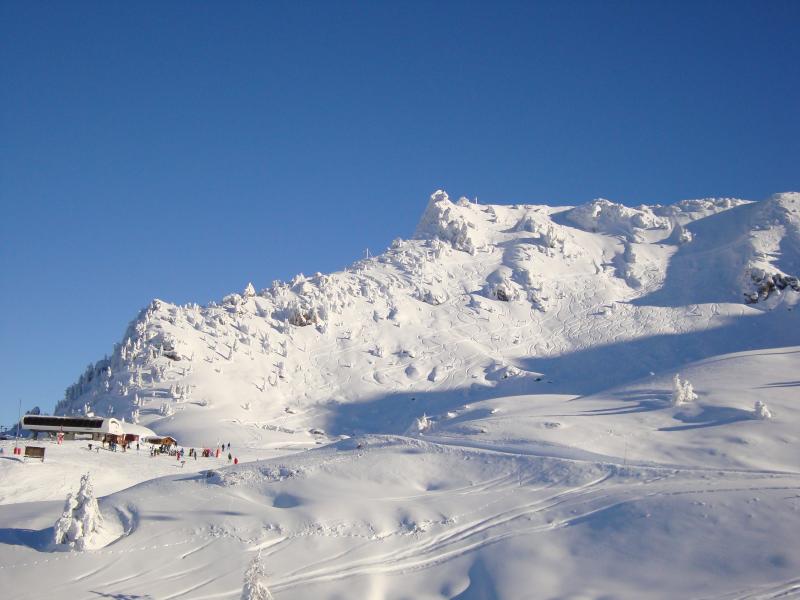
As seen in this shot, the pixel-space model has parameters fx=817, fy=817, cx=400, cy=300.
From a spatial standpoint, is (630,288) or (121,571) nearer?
(121,571)

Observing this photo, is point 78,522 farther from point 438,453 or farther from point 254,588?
point 438,453

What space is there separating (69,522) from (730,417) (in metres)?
31.2

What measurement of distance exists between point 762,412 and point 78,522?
31.6m

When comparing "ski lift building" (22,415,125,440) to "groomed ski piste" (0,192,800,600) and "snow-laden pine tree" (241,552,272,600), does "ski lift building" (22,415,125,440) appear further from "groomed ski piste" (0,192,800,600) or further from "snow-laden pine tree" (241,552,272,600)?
"snow-laden pine tree" (241,552,272,600)

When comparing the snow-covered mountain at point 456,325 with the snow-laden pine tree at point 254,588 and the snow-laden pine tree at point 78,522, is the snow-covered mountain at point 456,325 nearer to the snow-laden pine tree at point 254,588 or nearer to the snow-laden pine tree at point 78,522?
the snow-laden pine tree at point 78,522

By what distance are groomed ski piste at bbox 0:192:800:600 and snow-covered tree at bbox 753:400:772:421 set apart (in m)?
0.12

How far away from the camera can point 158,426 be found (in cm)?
7719

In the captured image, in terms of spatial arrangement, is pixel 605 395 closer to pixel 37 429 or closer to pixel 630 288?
pixel 37 429

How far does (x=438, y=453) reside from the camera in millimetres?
35500

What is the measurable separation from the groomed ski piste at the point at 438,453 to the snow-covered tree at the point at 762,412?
0.12 meters

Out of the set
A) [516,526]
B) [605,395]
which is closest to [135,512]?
[516,526]

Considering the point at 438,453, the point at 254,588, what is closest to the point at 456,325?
the point at 438,453

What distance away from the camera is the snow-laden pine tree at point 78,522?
28.6 metres

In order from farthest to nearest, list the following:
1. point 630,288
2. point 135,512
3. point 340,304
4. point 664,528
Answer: point 630,288, point 340,304, point 135,512, point 664,528
